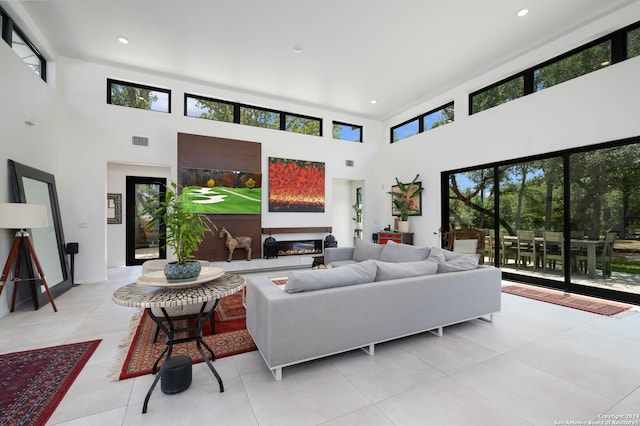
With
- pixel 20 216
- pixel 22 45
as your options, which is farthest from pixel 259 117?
pixel 20 216

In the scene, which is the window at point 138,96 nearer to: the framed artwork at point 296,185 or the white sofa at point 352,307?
the framed artwork at point 296,185

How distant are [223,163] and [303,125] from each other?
247 cm

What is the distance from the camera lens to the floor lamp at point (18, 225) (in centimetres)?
326

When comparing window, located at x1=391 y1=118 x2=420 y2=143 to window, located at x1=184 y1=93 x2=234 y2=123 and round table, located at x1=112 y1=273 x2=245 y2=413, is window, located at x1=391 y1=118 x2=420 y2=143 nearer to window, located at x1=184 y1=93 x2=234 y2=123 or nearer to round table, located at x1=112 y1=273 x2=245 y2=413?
window, located at x1=184 y1=93 x2=234 y2=123

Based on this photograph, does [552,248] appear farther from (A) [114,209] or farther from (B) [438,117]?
(A) [114,209]

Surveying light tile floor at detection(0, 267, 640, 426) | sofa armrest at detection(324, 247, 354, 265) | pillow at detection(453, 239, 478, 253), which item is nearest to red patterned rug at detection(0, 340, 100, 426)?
light tile floor at detection(0, 267, 640, 426)

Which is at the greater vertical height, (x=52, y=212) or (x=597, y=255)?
(x=52, y=212)

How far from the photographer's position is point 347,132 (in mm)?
8289

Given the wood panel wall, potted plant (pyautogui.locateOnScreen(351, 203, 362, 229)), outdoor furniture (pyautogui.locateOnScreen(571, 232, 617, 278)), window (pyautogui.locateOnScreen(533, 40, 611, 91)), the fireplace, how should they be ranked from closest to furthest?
outdoor furniture (pyautogui.locateOnScreen(571, 232, 617, 278)) < window (pyautogui.locateOnScreen(533, 40, 611, 91)) < the wood panel wall < the fireplace < potted plant (pyautogui.locateOnScreen(351, 203, 362, 229))

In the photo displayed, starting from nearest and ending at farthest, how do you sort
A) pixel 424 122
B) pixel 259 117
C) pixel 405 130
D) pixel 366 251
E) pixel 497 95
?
pixel 366 251
pixel 497 95
pixel 259 117
pixel 424 122
pixel 405 130

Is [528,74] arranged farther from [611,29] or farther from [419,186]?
[419,186]

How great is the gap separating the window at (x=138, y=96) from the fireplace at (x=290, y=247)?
3.76 metres

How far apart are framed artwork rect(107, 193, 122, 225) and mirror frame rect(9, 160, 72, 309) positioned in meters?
1.96

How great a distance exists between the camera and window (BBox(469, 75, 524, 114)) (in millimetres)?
5273
